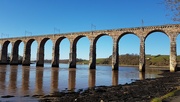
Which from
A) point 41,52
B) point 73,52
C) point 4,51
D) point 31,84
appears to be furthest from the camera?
point 4,51

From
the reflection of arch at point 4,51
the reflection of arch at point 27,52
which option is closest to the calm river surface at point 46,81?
the reflection of arch at point 27,52

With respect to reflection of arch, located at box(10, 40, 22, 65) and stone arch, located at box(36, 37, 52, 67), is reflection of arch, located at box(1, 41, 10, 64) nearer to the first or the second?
reflection of arch, located at box(10, 40, 22, 65)

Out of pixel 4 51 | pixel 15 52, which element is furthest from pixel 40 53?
pixel 4 51

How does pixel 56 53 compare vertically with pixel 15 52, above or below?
below

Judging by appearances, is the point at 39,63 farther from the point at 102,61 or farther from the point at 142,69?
the point at 102,61

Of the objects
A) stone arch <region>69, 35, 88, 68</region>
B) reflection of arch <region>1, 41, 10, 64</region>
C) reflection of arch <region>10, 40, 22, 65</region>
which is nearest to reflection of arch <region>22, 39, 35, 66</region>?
reflection of arch <region>10, 40, 22, 65</region>

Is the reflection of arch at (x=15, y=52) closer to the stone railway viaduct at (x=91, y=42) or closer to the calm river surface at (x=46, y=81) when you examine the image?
the stone railway viaduct at (x=91, y=42)

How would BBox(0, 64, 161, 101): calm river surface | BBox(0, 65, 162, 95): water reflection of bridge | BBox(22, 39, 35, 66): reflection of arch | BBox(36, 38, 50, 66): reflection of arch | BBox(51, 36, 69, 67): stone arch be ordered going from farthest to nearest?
BBox(22, 39, 35, 66): reflection of arch < BBox(36, 38, 50, 66): reflection of arch < BBox(51, 36, 69, 67): stone arch < BBox(0, 64, 161, 101): calm river surface < BBox(0, 65, 162, 95): water reflection of bridge

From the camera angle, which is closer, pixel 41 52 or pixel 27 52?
pixel 41 52

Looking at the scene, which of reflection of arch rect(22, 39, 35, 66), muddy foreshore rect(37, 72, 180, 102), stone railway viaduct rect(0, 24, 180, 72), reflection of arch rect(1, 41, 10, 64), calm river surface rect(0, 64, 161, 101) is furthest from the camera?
reflection of arch rect(1, 41, 10, 64)

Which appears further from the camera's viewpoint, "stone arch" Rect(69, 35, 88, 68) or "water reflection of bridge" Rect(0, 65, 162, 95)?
"stone arch" Rect(69, 35, 88, 68)

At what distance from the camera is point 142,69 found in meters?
50.8

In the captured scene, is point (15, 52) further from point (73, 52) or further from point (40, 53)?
point (73, 52)

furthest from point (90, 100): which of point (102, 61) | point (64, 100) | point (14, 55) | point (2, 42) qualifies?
point (102, 61)
